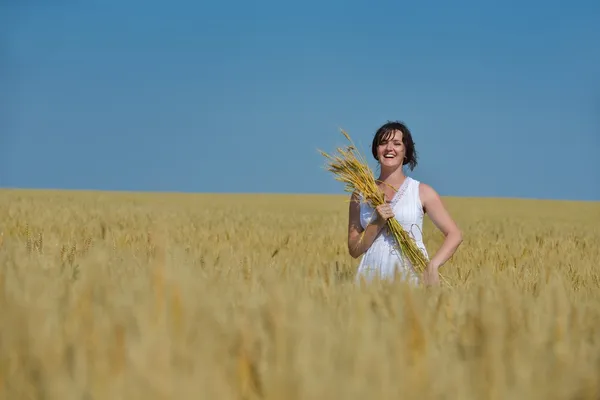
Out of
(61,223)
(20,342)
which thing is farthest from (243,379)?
(61,223)

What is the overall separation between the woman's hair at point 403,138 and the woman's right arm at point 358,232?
36 cm

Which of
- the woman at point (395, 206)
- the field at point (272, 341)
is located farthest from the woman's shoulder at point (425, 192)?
the field at point (272, 341)

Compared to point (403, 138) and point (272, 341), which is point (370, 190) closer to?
point (403, 138)

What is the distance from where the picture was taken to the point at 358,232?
185 inches

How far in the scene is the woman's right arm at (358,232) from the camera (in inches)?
175

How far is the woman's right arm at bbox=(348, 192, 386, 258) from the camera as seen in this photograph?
14.6 ft

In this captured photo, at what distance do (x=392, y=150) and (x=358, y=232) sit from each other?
607 millimetres

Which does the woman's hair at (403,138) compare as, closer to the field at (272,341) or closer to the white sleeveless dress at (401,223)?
the white sleeveless dress at (401,223)

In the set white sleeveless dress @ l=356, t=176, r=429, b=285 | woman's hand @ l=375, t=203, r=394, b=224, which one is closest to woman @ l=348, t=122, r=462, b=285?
white sleeveless dress @ l=356, t=176, r=429, b=285

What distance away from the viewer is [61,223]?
901cm

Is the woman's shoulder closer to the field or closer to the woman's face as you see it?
the woman's face

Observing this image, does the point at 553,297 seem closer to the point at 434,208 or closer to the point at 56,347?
the point at 56,347

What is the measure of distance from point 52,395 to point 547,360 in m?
0.98

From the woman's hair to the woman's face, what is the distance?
0.02 metres
